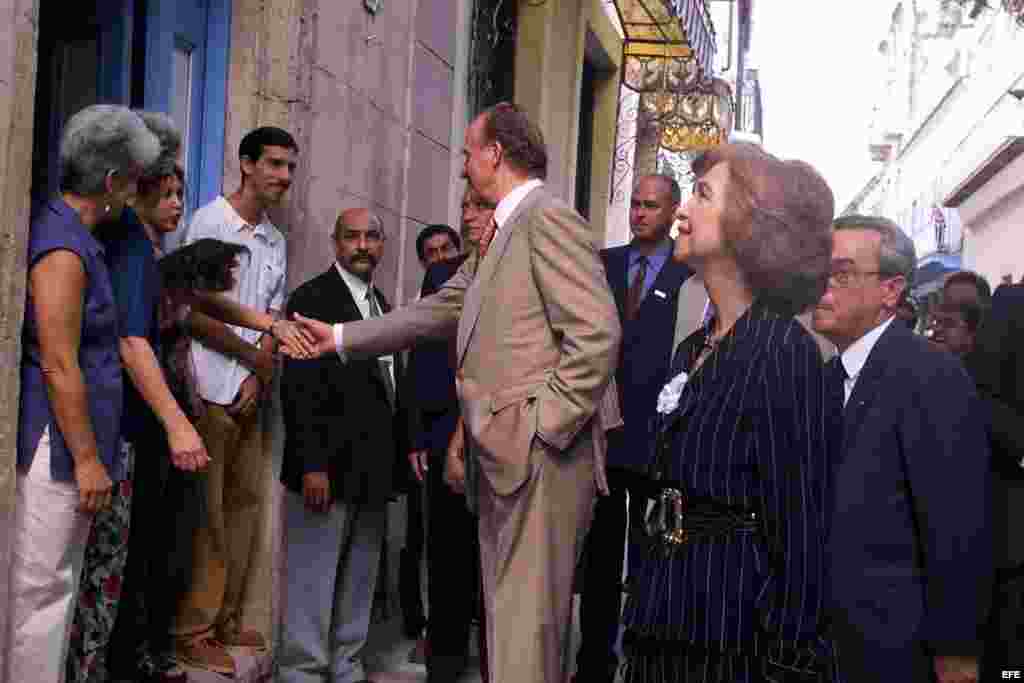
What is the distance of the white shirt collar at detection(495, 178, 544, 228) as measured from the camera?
4809 millimetres

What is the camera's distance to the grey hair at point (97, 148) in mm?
4418

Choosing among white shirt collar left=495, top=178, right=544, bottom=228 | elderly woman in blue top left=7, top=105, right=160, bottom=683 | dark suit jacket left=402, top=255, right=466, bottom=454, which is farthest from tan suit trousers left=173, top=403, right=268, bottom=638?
white shirt collar left=495, top=178, right=544, bottom=228

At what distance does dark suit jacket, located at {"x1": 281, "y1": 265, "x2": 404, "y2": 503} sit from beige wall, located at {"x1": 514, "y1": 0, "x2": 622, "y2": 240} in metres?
6.14

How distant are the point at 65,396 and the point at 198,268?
1305 millimetres

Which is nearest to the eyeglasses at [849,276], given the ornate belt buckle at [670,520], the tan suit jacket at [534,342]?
the tan suit jacket at [534,342]

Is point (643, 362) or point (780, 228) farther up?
point (780, 228)

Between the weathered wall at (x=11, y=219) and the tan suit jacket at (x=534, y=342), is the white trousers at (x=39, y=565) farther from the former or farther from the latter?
the tan suit jacket at (x=534, y=342)

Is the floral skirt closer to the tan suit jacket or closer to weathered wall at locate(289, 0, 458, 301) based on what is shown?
the tan suit jacket

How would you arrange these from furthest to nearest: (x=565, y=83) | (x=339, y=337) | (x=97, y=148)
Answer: (x=565, y=83) < (x=339, y=337) < (x=97, y=148)

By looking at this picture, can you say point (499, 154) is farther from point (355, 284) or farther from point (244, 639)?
point (244, 639)

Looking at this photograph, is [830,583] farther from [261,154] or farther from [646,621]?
[261,154]

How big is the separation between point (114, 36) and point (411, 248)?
3059 mm

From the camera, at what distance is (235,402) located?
19.6ft

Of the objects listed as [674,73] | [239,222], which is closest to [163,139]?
[239,222]
